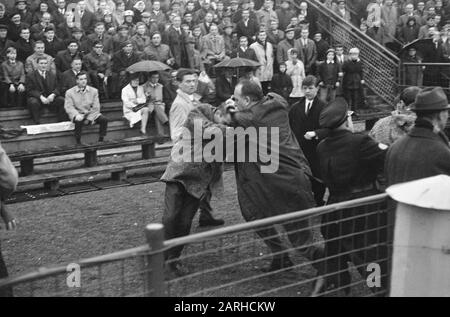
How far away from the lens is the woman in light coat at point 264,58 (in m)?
17.1

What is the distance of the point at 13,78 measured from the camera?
45.5 ft

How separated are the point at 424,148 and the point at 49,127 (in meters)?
9.20

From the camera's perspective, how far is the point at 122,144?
511 inches

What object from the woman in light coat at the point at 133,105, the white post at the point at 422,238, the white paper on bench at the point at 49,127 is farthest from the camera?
the woman in light coat at the point at 133,105

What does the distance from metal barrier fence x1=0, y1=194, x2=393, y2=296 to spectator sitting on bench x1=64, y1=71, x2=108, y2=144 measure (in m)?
5.85

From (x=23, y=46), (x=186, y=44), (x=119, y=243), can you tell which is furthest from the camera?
(x=186, y=44)

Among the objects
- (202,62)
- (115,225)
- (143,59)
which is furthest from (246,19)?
(115,225)

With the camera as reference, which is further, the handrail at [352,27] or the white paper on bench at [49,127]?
the handrail at [352,27]

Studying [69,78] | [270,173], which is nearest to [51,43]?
[69,78]

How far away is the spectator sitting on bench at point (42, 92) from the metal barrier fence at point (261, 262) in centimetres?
656

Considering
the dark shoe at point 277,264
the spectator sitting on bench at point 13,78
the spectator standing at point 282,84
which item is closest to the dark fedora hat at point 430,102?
the dark shoe at point 277,264

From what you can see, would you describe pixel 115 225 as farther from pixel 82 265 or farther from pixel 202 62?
pixel 202 62

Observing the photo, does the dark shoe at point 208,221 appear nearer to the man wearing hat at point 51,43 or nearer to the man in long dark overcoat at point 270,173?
the man in long dark overcoat at point 270,173

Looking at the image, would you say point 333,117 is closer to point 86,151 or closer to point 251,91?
point 251,91
